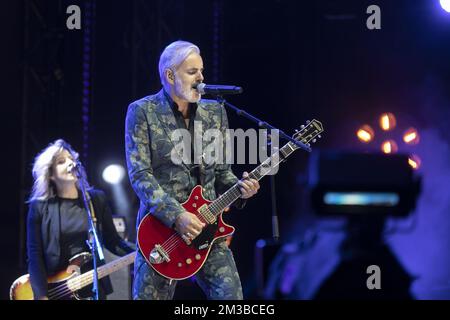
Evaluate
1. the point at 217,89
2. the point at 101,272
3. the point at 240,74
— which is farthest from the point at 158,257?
the point at 240,74

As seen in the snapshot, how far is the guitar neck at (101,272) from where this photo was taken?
6121mm

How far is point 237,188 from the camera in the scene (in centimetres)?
434

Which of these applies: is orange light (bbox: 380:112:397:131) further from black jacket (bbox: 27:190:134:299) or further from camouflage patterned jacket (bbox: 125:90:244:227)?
camouflage patterned jacket (bbox: 125:90:244:227)

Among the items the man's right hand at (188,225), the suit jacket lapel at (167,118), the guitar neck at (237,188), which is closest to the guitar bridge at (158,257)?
the man's right hand at (188,225)

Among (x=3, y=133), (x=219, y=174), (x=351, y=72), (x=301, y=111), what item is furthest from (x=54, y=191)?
(x=351, y=72)

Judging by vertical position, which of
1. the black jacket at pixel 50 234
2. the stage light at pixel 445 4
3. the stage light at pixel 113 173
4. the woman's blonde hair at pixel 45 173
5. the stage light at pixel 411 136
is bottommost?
the black jacket at pixel 50 234

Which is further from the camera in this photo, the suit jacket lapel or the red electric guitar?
the suit jacket lapel

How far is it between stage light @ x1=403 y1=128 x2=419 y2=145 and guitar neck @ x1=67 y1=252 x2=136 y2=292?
331 centimetres

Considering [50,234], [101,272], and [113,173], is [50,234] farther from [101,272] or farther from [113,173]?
Result: [113,173]

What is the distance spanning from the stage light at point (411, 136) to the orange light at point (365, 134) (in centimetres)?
36

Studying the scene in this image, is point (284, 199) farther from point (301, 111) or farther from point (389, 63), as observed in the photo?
point (389, 63)

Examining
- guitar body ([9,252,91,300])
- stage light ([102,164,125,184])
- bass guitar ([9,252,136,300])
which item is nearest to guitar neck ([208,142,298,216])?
bass guitar ([9,252,136,300])

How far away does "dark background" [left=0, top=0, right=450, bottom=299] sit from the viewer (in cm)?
750

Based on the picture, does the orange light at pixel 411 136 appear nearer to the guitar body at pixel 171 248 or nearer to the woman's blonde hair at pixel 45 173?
the woman's blonde hair at pixel 45 173
